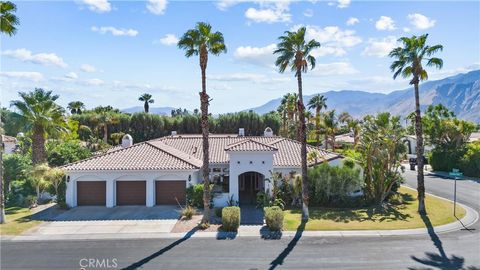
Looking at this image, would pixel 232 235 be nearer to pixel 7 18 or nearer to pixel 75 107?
pixel 7 18

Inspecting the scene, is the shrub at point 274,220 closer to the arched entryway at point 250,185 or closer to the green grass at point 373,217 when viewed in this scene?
the green grass at point 373,217

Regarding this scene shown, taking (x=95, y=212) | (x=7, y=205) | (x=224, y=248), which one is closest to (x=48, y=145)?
(x=7, y=205)

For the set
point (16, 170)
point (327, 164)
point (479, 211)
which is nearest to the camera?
point (479, 211)

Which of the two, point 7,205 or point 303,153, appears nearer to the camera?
point 303,153

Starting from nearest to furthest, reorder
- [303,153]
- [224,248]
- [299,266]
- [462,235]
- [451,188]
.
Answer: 1. [299,266]
2. [224,248]
3. [462,235]
4. [303,153]
5. [451,188]

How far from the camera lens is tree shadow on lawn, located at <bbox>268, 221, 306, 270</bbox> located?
54.9 feet

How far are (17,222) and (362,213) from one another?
76.7 feet

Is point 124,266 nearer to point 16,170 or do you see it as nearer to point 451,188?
point 16,170

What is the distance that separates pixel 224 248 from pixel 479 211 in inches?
770

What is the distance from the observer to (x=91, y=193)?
28875 millimetres

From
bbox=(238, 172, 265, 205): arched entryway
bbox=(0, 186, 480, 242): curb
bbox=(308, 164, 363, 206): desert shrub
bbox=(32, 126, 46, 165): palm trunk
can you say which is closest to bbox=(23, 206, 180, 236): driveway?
bbox=(0, 186, 480, 242): curb

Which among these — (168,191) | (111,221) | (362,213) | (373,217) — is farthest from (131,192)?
(373,217)

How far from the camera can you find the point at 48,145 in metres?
37.4

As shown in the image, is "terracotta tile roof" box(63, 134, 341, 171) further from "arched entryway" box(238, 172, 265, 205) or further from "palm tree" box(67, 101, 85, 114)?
"palm tree" box(67, 101, 85, 114)
